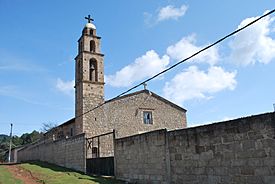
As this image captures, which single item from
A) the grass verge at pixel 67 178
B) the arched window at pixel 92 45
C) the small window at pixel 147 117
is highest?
the arched window at pixel 92 45

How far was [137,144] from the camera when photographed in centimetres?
1334

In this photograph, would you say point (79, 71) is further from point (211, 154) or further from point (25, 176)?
point (211, 154)

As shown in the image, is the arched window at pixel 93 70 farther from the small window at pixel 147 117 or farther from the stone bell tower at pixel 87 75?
the small window at pixel 147 117

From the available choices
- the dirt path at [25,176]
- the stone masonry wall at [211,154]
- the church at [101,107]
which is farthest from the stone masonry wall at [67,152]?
the stone masonry wall at [211,154]

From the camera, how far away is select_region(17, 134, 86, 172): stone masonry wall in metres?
19.0

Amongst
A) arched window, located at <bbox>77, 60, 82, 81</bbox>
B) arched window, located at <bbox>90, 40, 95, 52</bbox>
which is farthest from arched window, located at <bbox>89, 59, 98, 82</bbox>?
arched window, located at <bbox>90, 40, 95, 52</bbox>

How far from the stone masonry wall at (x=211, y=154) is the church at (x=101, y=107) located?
41.2 feet

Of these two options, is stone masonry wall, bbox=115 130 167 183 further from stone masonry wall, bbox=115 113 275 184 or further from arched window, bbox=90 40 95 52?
arched window, bbox=90 40 95 52

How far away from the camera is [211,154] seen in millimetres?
9258

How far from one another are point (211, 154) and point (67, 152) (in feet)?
47.2

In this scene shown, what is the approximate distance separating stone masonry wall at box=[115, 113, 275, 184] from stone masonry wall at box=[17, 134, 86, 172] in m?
6.44

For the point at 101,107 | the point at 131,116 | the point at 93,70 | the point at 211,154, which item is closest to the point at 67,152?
the point at 101,107

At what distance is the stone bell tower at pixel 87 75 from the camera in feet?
84.0

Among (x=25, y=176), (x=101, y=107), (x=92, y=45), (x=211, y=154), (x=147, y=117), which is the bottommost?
(x=25, y=176)
